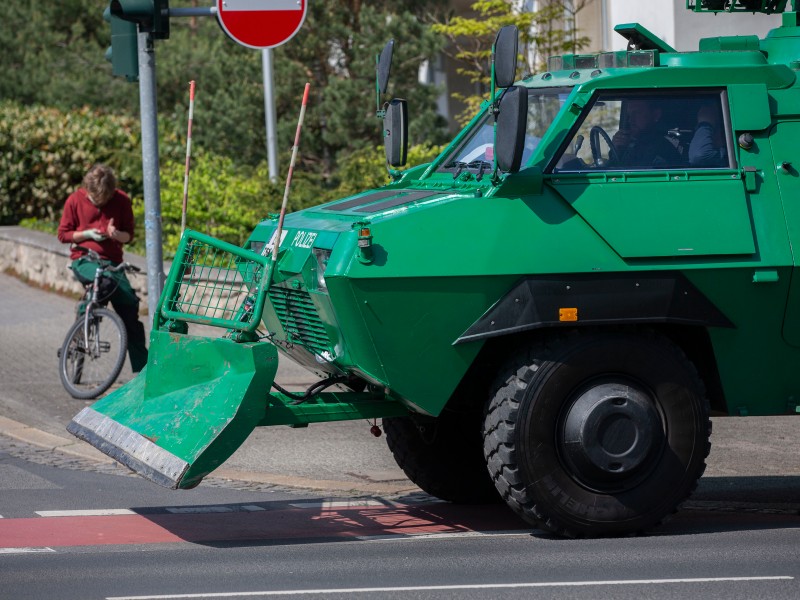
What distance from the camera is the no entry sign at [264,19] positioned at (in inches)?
372

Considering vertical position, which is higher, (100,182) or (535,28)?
(535,28)

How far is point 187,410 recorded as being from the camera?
6.86 metres

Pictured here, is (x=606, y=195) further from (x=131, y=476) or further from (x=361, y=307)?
(x=131, y=476)

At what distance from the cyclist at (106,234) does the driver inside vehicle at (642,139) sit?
5216 mm

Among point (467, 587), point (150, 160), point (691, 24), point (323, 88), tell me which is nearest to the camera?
point (467, 587)

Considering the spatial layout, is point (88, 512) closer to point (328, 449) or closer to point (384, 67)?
point (328, 449)

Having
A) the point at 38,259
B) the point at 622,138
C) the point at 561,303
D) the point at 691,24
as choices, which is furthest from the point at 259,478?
the point at 38,259

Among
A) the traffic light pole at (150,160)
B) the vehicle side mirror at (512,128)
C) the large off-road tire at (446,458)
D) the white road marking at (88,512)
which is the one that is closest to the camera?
the vehicle side mirror at (512,128)

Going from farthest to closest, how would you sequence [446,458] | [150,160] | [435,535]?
[150,160] → [446,458] → [435,535]

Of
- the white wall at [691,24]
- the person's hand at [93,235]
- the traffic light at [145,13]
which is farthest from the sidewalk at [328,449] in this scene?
the white wall at [691,24]

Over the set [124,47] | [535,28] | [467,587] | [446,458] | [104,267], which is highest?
[535,28]

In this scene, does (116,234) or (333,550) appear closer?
(333,550)

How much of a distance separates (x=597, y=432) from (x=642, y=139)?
153 centimetres

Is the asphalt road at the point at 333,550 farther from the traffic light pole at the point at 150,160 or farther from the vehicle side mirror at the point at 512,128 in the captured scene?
the vehicle side mirror at the point at 512,128
